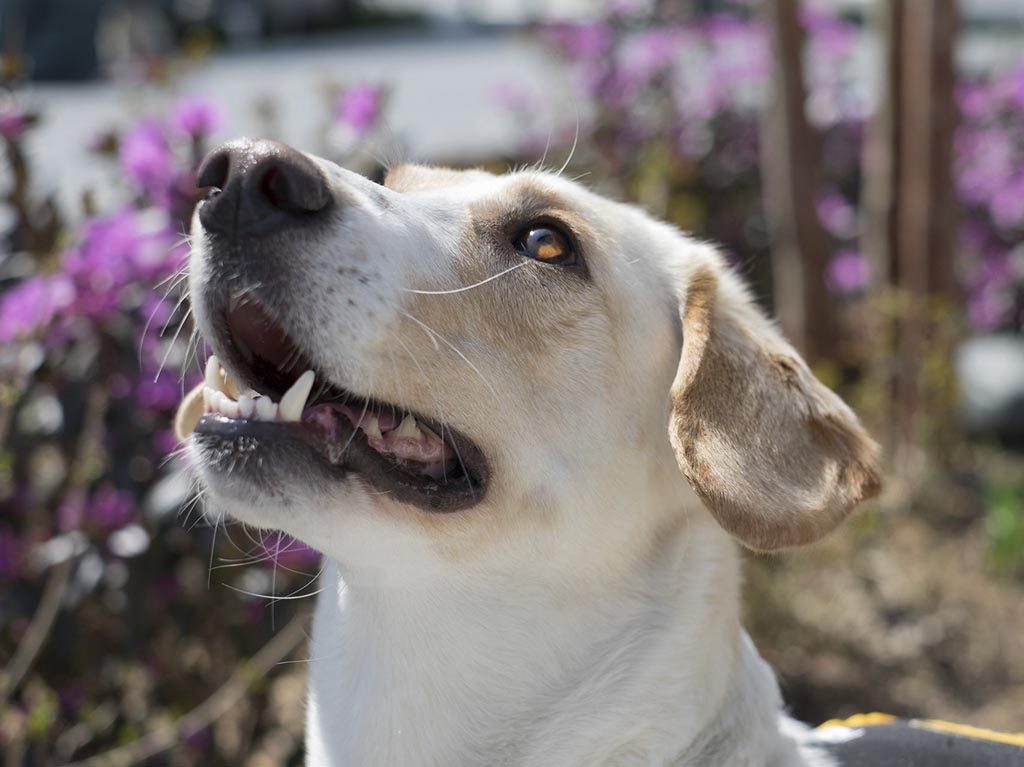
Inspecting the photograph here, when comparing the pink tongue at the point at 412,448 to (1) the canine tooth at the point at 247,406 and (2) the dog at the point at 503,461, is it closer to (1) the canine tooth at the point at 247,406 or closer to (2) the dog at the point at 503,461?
(2) the dog at the point at 503,461

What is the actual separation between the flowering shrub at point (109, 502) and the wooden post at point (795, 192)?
309cm

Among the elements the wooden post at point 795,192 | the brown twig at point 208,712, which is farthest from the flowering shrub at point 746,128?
the brown twig at point 208,712

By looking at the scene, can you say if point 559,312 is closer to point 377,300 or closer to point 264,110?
point 377,300

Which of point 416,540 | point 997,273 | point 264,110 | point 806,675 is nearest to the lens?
point 416,540

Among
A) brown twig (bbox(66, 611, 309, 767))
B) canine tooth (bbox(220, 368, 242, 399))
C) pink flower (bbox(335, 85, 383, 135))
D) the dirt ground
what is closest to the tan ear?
canine tooth (bbox(220, 368, 242, 399))

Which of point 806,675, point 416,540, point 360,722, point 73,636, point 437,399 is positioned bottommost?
point 806,675

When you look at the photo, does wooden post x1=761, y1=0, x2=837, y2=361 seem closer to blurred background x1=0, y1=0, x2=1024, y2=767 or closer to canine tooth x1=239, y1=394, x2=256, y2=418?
blurred background x1=0, y1=0, x2=1024, y2=767

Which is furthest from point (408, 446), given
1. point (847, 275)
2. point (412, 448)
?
point (847, 275)

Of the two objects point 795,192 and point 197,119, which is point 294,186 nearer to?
point 197,119

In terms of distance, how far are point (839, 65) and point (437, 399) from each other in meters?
6.66

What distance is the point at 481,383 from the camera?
224 cm

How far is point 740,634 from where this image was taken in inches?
96.7

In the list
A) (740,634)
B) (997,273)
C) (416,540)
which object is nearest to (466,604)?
(416,540)

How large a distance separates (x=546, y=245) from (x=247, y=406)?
0.70 metres
